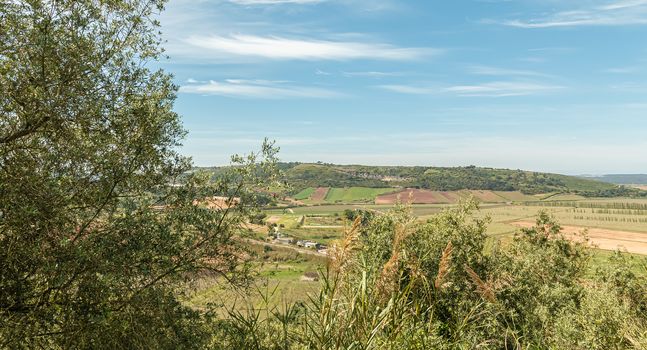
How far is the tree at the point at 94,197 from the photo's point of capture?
6.70 meters

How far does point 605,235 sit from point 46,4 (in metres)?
126

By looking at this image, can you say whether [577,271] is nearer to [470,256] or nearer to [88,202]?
[470,256]

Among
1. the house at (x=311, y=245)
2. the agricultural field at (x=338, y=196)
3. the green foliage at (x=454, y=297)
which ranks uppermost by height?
the green foliage at (x=454, y=297)

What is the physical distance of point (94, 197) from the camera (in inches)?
301

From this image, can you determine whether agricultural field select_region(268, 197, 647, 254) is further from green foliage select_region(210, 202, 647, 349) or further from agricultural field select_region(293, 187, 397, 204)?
green foliage select_region(210, 202, 647, 349)

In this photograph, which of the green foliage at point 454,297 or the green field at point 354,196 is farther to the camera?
the green field at point 354,196

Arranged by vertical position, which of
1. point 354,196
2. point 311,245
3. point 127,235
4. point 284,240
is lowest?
point 311,245

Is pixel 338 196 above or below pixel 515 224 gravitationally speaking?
above

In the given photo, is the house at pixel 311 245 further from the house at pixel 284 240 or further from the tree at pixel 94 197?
the tree at pixel 94 197

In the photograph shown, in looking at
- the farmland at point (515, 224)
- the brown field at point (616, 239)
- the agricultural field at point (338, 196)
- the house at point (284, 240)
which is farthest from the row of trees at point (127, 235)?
the agricultural field at point (338, 196)

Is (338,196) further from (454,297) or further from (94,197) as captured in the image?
(94,197)

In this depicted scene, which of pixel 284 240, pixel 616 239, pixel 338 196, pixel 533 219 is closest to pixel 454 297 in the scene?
pixel 284 240

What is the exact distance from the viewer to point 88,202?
25.0 ft

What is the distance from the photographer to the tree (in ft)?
22.0
